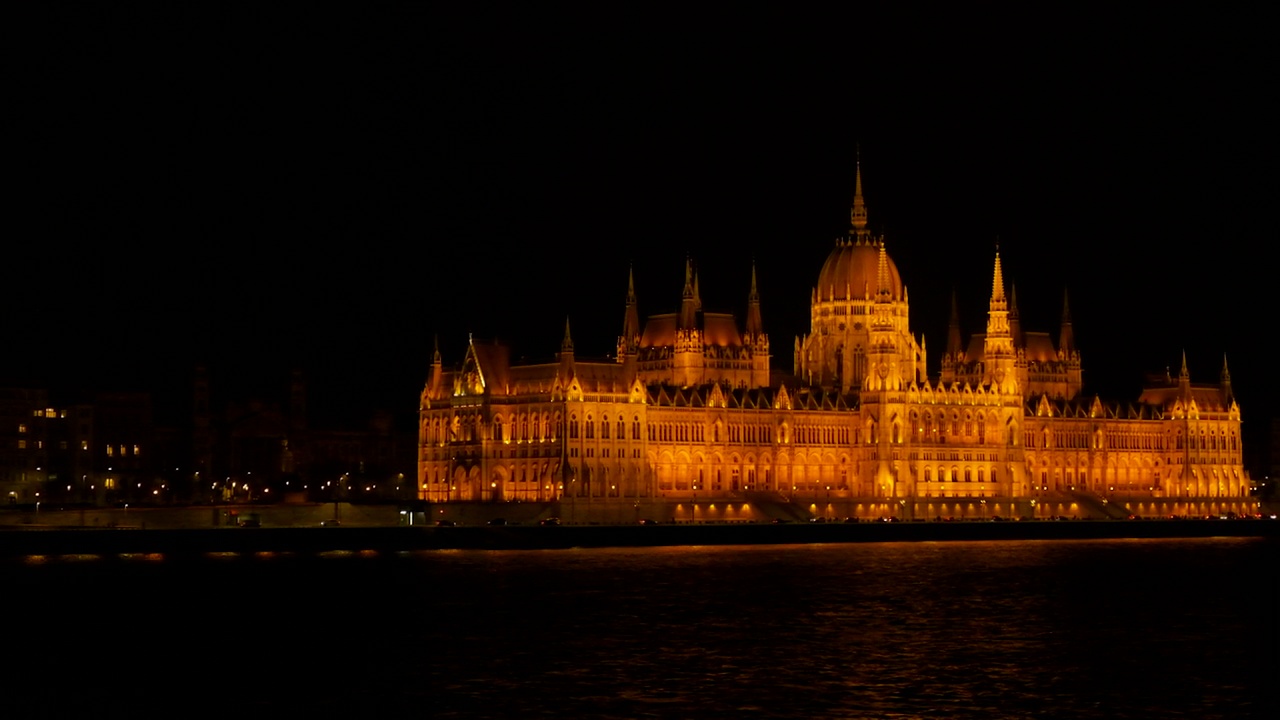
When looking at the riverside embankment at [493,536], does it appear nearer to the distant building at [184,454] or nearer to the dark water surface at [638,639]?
the dark water surface at [638,639]

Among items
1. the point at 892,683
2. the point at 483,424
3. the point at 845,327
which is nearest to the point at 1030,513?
the point at 845,327

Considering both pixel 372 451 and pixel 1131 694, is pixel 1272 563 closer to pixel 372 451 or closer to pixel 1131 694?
pixel 1131 694

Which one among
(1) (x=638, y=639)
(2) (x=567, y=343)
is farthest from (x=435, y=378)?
(1) (x=638, y=639)

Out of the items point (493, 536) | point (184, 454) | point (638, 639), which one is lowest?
point (638, 639)

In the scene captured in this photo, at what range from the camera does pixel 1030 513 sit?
580 feet

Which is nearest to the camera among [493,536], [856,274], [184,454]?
[493,536]

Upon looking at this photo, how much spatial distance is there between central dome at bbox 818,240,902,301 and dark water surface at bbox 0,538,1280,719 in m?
60.3

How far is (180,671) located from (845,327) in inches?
4527

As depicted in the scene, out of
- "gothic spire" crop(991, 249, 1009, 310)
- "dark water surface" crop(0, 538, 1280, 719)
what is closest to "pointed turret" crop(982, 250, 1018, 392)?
"gothic spire" crop(991, 249, 1009, 310)

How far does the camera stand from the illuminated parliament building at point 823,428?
156625 mm

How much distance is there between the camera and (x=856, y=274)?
18012cm

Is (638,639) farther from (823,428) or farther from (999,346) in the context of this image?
(999,346)

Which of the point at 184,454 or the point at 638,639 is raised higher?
the point at 184,454

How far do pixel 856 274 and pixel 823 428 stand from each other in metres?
14.2
